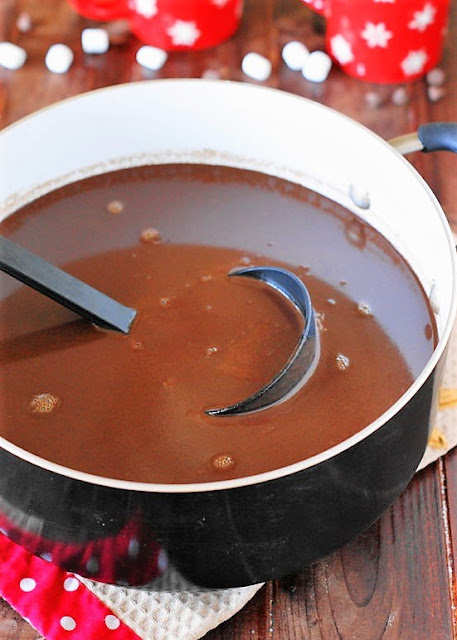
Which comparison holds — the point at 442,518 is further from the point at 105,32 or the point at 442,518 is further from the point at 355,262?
the point at 105,32

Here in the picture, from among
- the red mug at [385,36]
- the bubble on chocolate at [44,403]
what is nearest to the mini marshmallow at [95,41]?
the red mug at [385,36]

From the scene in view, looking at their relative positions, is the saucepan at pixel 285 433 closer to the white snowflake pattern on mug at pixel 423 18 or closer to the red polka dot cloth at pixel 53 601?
the red polka dot cloth at pixel 53 601

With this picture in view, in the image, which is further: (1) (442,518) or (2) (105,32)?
(2) (105,32)

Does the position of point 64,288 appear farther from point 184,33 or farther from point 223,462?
point 184,33

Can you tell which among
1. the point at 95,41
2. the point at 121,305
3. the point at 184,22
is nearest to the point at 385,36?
the point at 184,22

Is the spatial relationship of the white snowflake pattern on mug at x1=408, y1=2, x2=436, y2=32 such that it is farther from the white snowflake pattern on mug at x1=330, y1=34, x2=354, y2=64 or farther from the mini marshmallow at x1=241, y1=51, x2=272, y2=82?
the mini marshmallow at x1=241, y1=51, x2=272, y2=82

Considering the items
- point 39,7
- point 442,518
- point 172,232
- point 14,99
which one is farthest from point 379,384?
point 39,7
